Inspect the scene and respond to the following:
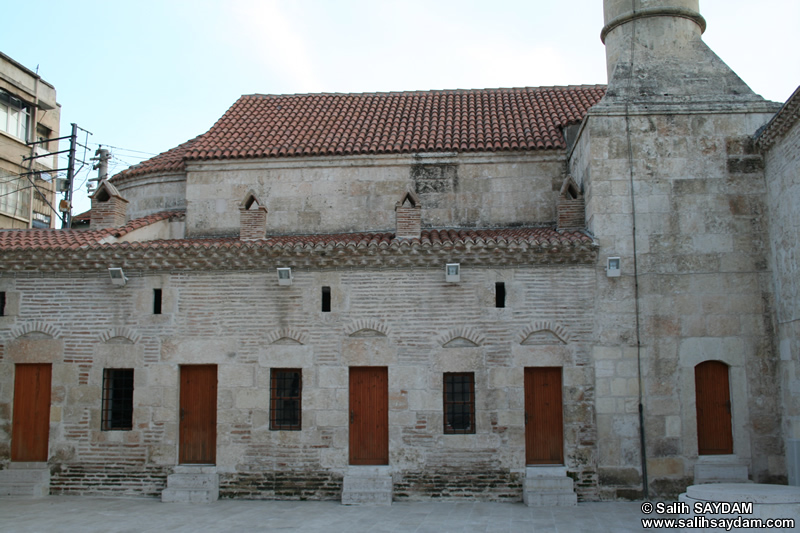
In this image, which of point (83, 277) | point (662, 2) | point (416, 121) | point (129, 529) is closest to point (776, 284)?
point (662, 2)

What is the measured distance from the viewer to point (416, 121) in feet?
47.4

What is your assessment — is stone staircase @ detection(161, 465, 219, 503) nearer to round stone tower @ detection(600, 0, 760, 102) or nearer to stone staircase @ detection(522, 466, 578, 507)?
stone staircase @ detection(522, 466, 578, 507)

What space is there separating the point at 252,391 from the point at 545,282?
17.2 feet

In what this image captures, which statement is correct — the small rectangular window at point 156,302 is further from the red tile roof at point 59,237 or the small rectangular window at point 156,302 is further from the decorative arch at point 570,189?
the decorative arch at point 570,189

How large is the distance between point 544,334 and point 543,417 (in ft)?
4.49

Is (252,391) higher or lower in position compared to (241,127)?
lower

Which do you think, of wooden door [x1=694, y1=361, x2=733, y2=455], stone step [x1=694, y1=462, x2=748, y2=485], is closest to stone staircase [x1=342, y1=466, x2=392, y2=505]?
stone step [x1=694, y1=462, x2=748, y2=485]

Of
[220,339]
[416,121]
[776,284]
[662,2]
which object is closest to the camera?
[776,284]

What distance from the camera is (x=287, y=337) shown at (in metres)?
11.2

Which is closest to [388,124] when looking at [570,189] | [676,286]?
[570,189]

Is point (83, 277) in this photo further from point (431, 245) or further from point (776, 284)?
point (776, 284)

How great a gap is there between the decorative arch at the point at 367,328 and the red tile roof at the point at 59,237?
459 centimetres

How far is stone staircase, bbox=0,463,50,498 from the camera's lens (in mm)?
10977

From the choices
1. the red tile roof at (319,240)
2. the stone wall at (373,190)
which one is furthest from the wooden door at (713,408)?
the stone wall at (373,190)
